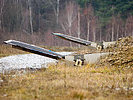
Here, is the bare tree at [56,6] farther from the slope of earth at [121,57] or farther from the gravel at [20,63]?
the slope of earth at [121,57]

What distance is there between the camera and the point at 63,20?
33.4m

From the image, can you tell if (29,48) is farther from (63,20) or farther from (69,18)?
(63,20)

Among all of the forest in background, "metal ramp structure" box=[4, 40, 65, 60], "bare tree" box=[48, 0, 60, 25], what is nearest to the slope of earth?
"metal ramp structure" box=[4, 40, 65, 60]

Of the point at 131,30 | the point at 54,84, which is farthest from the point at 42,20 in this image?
the point at 54,84

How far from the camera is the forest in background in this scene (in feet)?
92.6

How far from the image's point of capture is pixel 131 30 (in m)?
32.2

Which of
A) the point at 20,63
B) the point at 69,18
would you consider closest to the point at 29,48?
the point at 20,63

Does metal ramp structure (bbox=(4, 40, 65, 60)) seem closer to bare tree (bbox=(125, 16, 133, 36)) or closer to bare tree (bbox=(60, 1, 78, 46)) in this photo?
bare tree (bbox=(60, 1, 78, 46))

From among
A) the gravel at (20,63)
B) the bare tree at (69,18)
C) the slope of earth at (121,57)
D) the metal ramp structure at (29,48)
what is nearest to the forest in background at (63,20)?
the bare tree at (69,18)

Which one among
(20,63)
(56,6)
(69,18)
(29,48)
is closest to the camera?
(29,48)

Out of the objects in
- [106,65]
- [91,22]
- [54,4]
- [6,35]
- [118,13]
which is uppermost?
[54,4]

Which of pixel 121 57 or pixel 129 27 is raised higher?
pixel 129 27

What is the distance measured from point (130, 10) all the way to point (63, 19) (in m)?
13.6

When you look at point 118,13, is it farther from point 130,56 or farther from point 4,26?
point 130,56
